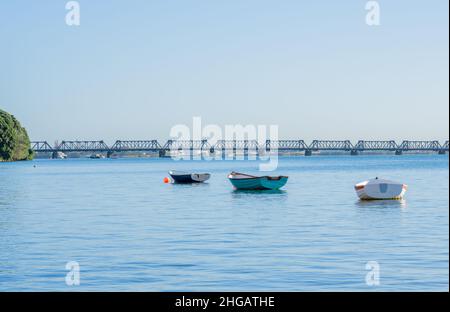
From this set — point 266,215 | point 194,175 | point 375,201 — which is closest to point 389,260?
point 266,215

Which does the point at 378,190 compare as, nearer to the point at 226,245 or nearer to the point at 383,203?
the point at 383,203

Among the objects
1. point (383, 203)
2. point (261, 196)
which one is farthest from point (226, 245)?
point (261, 196)

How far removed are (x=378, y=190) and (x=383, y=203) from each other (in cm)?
238

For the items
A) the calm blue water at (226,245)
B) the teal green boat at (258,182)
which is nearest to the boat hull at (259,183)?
the teal green boat at (258,182)

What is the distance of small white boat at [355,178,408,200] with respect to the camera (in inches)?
2798

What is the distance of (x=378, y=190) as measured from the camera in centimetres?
7138

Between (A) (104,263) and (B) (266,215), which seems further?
(B) (266,215)

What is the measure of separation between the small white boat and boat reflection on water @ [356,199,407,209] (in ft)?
1.31

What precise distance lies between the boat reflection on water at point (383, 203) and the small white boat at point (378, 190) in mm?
398

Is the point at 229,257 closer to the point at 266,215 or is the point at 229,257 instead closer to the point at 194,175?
the point at 266,215
